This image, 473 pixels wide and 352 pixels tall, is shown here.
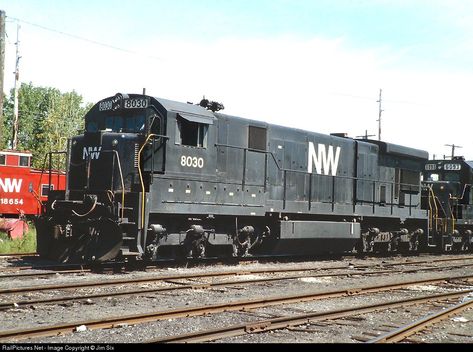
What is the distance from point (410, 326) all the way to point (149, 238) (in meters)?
6.90

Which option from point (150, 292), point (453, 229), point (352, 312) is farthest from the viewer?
point (453, 229)

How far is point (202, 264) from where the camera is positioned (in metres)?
14.5

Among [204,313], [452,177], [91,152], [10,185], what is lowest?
[204,313]

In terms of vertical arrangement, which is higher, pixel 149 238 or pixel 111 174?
pixel 111 174

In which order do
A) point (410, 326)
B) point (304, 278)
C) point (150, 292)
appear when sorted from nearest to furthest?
point (410, 326), point (150, 292), point (304, 278)

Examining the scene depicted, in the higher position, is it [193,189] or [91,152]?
[91,152]

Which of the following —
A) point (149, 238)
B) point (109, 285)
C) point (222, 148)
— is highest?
point (222, 148)

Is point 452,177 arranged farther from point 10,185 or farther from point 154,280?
point 10,185

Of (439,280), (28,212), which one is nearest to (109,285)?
(439,280)

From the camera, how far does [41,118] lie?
215 ft

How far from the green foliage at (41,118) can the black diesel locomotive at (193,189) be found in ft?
105

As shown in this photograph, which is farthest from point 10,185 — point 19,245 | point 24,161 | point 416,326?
point 416,326

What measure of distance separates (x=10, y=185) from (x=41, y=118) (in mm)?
43881

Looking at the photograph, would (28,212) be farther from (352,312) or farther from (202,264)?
(352,312)
